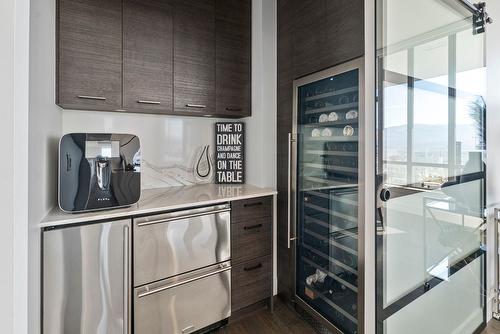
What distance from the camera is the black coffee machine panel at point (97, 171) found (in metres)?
1.42

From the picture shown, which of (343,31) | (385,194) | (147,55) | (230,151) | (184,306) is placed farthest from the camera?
(230,151)

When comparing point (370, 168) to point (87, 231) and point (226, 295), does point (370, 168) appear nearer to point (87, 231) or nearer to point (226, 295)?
point (226, 295)

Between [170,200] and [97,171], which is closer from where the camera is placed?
[97,171]

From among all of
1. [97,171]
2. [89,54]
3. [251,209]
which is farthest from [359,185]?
[89,54]

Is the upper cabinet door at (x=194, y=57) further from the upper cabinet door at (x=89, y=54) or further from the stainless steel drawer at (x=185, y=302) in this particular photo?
the stainless steel drawer at (x=185, y=302)

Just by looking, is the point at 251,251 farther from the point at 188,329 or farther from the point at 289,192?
A: the point at 188,329

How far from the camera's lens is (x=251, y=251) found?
2035 mm

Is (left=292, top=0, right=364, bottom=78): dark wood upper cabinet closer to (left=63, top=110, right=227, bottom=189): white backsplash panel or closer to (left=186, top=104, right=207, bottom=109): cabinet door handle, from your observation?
(left=186, top=104, right=207, bottom=109): cabinet door handle

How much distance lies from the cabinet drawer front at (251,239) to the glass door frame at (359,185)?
0.64 ft

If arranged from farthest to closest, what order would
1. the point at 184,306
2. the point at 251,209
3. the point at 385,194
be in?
the point at 251,209 → the point at 184,306 → the point at 385,194

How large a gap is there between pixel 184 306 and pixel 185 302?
26mm

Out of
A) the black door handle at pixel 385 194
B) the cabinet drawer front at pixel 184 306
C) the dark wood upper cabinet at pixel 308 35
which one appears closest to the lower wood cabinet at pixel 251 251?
the cabinet drawer front at pixel 184 306

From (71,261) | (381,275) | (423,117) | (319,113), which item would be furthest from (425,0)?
(71,261)

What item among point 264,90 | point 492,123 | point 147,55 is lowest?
point 492,123
